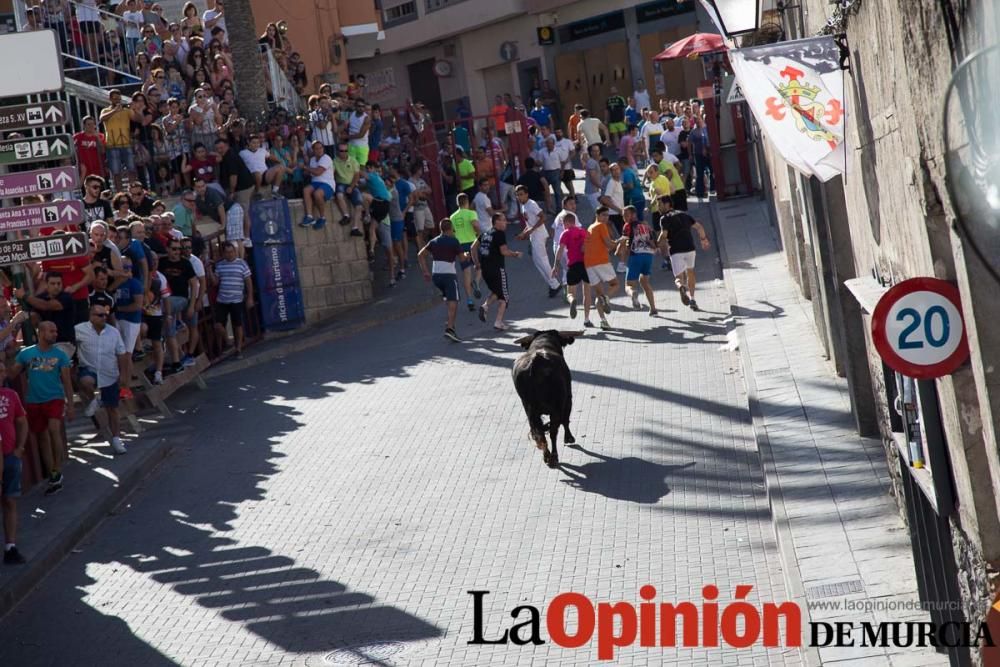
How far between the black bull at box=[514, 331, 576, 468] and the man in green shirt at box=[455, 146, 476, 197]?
15.8 metres

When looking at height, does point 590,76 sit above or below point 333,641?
above

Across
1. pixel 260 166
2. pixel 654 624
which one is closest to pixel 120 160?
pixel 260 166

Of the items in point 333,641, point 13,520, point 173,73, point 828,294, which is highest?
point 173,73

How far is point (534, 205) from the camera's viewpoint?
23.3 meters

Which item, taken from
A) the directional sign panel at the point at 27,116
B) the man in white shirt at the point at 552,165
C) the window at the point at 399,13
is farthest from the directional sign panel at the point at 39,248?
the window at the point at 399,13

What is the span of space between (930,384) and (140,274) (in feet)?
39.8

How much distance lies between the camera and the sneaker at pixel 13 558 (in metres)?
11.5

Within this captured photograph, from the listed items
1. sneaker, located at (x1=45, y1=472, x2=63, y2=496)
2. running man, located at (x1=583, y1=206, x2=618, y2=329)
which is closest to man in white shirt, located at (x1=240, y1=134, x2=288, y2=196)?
running man, located at (x1=583, y1=206, x2=618, y2=329)

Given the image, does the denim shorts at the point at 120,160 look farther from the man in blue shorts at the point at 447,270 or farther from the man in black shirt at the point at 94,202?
the man in blue shorts at the point at 447,270

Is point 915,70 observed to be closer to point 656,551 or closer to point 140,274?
point 656,551

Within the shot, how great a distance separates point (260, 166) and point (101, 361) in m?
7.86

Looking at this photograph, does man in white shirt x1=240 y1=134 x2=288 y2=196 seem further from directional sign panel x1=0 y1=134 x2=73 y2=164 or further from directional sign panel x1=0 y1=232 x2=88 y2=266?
directional sign panel x1=0 y1=232 x2=88 y2=266

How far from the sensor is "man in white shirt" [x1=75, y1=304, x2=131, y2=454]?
1505 cm

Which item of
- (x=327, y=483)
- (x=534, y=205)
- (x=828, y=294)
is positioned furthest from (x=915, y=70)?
(x=534, y=205)
